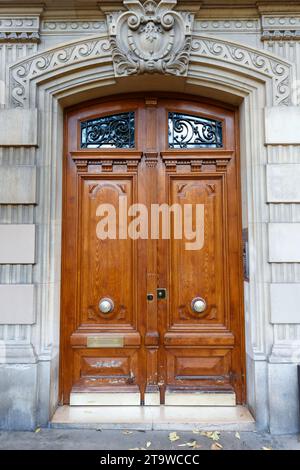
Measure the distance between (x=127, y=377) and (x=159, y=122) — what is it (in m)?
3.40

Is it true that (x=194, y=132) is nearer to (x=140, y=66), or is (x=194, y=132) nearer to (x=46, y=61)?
(x=140, y=66)

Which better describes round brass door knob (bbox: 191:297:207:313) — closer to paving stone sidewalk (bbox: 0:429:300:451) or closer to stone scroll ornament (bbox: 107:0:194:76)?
paving stone sidewalk (bbox: 0:429:300:451)

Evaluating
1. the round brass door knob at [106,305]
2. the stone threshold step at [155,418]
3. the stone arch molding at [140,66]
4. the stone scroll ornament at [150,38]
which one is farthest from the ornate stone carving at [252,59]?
the stone threshold step at [155,418]

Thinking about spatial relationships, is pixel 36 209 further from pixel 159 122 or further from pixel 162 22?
pixel 162 22

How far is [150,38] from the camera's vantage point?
4332mm

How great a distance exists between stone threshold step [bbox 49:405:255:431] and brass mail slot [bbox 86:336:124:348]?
28.9 inches

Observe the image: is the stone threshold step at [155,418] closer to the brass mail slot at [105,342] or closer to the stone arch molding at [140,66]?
the brass mail slot at [105,342]

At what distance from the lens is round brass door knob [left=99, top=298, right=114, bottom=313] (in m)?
4.46

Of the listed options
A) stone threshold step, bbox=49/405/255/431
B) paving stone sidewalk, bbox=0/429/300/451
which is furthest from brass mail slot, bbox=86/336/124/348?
paving stone sidewalk, bbox=0/429/300/451

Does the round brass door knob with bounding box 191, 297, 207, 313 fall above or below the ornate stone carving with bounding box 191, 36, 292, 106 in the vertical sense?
below

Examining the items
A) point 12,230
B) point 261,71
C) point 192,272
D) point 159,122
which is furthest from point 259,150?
point 12,230

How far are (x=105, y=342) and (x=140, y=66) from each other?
351 cm

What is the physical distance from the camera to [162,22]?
4324 mm

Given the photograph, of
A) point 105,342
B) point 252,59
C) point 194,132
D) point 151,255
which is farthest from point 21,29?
point 105,342
